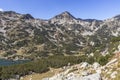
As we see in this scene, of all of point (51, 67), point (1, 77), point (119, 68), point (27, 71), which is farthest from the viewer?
point (51, 67)

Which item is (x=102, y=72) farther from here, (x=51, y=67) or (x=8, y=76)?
(x=51, y=67)

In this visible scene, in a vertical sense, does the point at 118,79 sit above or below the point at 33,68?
above

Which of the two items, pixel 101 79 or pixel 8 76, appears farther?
pixel 8 76

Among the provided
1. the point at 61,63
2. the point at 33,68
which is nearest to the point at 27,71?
the point at 33,68

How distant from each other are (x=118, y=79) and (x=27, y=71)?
112996 millimetres

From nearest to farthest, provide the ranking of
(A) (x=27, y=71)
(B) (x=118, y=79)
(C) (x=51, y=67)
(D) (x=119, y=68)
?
(B) (x=118, y=79)
(D) (x=119, y=68)
(A) (x=27, y=71)
(C) (x=51, y=67)

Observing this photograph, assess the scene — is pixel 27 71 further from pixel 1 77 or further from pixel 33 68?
pixel 1 77

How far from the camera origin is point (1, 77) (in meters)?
135

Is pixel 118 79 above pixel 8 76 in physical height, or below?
above

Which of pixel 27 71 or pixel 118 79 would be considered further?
pixel 27 71

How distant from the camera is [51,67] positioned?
560 ft

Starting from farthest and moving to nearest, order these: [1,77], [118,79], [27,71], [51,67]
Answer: [51,67] → [27,71] → [1,77] → [118,79]

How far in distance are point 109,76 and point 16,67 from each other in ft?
393

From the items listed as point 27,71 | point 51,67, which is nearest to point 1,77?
point 27,71
